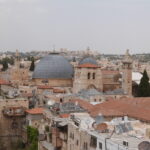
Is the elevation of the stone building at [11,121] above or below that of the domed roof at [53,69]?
below

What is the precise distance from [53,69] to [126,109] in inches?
796

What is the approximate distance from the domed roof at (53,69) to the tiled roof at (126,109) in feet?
50.5

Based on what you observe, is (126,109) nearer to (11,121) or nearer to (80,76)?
(11,121)

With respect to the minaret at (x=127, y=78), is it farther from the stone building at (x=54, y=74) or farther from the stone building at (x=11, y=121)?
the stone building at (x=11, y=121)

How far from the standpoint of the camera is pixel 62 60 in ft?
163

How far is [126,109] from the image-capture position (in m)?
28.7

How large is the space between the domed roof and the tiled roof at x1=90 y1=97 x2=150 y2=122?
1539 cm

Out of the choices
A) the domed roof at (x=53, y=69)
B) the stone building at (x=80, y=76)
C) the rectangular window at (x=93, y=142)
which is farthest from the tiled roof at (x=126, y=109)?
the domed roof at (x=53, y=69)

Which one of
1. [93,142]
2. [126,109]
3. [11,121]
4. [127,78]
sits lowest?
[11,121]

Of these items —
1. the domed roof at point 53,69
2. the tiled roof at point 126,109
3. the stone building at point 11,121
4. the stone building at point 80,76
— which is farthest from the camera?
the domed roof at point 53,69

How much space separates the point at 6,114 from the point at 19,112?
45.6 inches

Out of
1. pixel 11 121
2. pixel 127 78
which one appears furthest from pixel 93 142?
pixel 127 78

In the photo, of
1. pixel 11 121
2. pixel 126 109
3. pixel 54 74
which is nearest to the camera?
pixel 126 109

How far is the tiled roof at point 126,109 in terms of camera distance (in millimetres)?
25359
